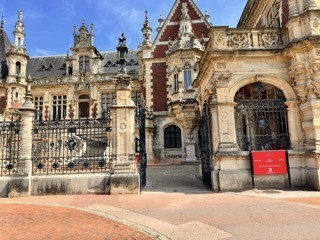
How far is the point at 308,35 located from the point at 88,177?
30.5 ft

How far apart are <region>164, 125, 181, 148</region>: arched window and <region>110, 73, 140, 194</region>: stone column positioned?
15.8 metres

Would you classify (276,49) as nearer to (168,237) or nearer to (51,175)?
(168,237)

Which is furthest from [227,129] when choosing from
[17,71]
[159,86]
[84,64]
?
[17,71]

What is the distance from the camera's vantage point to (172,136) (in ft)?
82.0

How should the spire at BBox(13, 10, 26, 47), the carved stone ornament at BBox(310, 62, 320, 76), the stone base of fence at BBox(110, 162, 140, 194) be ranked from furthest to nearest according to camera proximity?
the spire at BBox(13, 10, 26, 47) → the carved stone ornament at BBox(310, 62, 320, 76) → the stone base of fence at BBox(110, 162, 140, 194)

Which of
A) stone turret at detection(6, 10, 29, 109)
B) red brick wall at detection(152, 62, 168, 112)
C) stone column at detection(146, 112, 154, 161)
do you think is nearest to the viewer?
stone column at detection(146, 112, 154, 161)

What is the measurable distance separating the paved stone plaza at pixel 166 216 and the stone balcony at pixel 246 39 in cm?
551

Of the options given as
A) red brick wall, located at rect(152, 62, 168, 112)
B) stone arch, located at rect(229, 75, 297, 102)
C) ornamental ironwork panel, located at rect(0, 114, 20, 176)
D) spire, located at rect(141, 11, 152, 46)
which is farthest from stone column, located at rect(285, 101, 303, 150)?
spire, located at rect(141, 11, 152, 46)

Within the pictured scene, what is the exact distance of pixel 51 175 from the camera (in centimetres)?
894

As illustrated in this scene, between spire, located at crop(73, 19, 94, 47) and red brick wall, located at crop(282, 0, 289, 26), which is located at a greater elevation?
spire, located at crop(73, 19, 94, 47)

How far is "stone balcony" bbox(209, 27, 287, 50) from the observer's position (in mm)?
9711

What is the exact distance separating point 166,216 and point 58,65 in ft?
115

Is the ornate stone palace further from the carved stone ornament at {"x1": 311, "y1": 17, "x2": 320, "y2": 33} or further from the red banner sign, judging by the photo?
the red banner sign

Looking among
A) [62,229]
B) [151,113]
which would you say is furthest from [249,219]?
[151,113]
